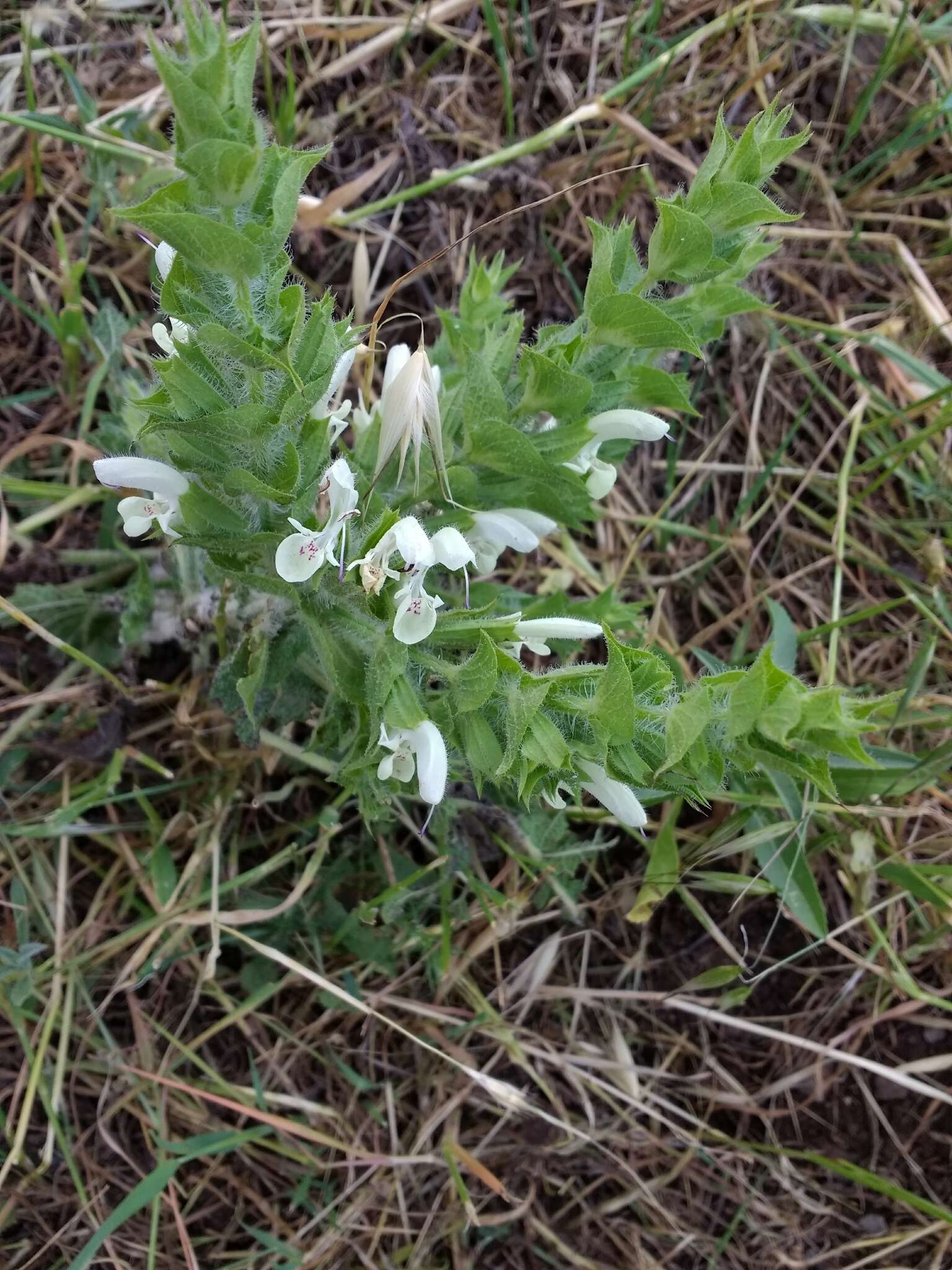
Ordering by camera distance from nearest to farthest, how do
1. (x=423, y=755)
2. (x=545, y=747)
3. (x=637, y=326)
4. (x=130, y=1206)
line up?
(x=545, y=747)
(x=423, y=755)
(x=637, y=326)
(x=130, y=1206)

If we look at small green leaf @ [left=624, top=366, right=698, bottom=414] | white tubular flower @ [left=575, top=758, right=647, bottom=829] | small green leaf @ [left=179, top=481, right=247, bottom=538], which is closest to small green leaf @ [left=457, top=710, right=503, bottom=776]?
white tubular flower @ [left=575, top=758, right=647, bottom=829]

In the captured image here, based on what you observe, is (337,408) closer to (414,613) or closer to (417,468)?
(417,468)

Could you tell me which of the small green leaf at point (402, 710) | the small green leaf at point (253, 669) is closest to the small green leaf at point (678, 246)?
the small green leaf at point (402, 710)

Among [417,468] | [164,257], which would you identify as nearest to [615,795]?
[417,468]

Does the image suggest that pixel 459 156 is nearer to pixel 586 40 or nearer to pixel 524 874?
pixel 586 40

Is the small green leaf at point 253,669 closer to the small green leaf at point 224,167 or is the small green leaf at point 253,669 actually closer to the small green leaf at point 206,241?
the small green leaf at point 206,241

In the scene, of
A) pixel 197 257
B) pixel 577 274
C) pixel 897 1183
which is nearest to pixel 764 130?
pixel 197 257

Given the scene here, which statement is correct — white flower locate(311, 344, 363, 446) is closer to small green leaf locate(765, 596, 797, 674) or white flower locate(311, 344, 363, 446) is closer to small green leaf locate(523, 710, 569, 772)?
small green leaf locate(523, 710, 569, 772)
